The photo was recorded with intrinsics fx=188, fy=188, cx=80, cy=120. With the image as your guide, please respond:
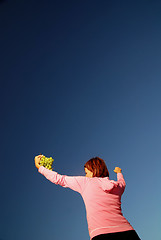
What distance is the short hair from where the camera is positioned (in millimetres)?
3816

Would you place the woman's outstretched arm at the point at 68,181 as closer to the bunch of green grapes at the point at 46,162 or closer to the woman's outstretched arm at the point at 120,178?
the bunch of green grapes at the point at 46,162

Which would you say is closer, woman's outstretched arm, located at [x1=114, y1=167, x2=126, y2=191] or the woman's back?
the woman's back

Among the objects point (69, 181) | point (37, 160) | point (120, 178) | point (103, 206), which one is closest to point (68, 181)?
point (69, 181)

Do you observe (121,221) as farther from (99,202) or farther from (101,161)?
(101,161)

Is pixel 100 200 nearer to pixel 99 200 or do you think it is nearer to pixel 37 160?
pixel 99 200

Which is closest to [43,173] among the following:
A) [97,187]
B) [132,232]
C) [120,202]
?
[97,187]

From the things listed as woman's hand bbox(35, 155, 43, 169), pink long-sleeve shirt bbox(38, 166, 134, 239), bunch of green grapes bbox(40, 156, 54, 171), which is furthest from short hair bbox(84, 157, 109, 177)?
woman's hand bbox(35, 155, 43, 169)

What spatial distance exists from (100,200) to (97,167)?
714mm

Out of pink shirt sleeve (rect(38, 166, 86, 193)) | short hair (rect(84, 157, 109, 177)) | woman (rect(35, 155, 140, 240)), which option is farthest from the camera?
short hair (rect(84, 157, 109, 177))

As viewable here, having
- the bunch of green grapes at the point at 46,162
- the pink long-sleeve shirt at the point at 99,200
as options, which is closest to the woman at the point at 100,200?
the pink long-sleeve shirt at the point at 99,200

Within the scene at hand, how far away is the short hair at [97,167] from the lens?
3816mm

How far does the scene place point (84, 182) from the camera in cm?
356

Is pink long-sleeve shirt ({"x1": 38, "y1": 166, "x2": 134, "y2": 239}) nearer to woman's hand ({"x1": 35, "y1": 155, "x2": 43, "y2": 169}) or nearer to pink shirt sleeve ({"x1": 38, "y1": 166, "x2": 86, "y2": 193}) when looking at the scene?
pink shirt sleeve ({"x1": 38, "y1": 166, "x2": 86, "y2": 193})

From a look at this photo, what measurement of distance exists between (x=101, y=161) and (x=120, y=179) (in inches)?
25.8
